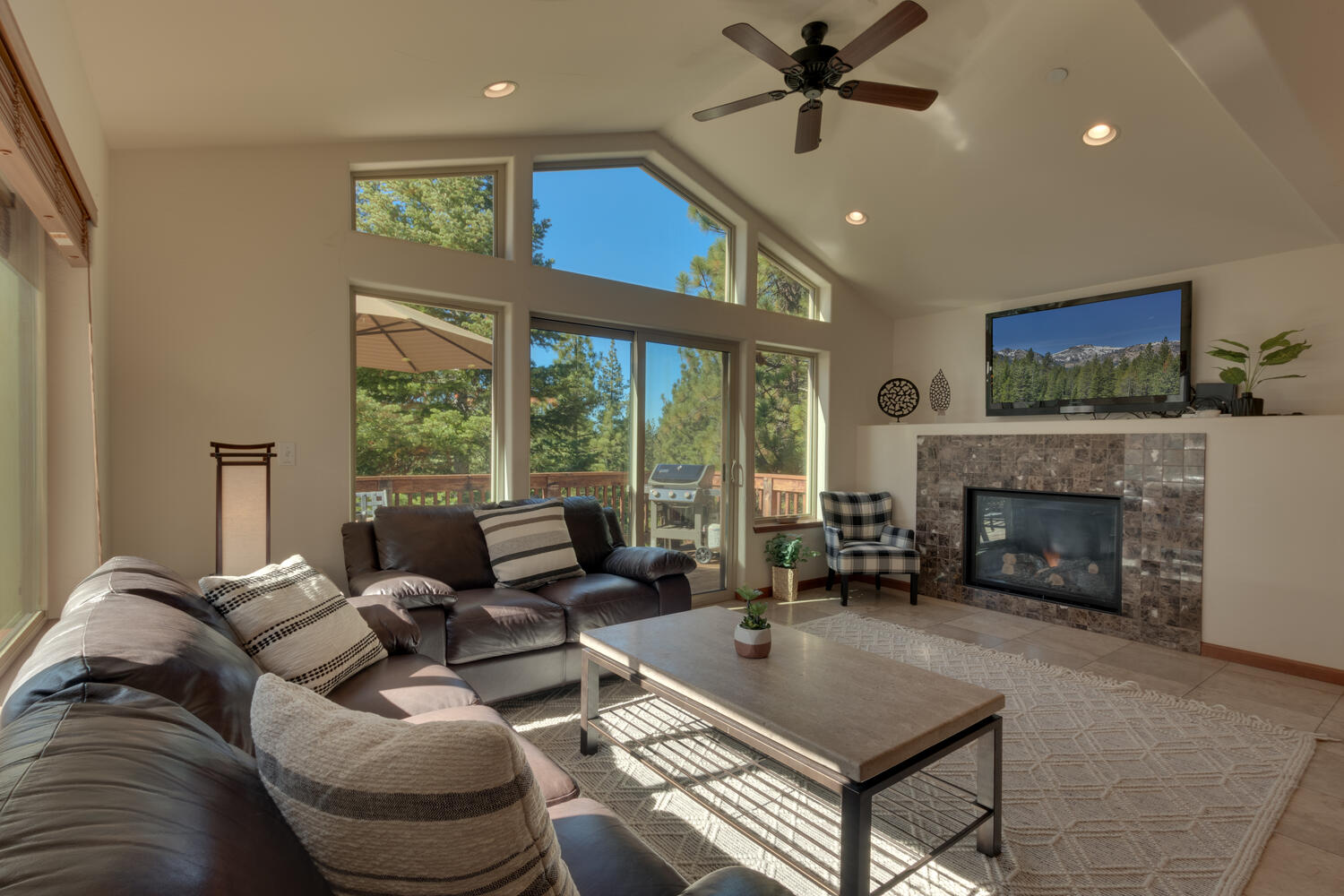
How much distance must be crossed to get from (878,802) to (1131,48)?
3.35m

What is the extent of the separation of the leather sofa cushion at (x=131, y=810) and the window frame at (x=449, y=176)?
10.3 ft

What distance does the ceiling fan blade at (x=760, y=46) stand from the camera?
246 centimetres

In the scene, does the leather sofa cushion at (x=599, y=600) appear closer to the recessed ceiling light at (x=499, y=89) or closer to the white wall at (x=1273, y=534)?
the recessed ceiling light at (x=499, y=89)

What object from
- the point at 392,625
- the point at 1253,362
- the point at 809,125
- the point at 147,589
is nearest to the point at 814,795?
the point at 392,625

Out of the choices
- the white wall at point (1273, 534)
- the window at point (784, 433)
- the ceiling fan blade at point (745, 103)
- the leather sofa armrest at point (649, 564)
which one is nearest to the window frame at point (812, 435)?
the window at point (784, 433)

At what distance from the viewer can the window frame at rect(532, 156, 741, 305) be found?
167 inches

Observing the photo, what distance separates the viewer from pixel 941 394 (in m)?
5.53

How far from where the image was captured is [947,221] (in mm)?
4426

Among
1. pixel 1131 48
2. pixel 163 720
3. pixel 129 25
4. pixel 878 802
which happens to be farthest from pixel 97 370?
pixel 1131 48

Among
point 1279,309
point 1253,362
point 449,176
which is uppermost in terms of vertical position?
point 449,176

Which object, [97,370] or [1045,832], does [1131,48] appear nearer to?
[1045,832]

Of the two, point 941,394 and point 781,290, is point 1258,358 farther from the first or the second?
point 781,290

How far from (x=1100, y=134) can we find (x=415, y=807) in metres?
4.18

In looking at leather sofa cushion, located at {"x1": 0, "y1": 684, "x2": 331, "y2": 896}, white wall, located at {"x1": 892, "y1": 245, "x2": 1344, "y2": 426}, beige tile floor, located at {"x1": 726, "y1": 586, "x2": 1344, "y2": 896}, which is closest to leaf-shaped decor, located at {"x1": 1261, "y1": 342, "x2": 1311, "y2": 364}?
white wall, located at {"x1": 892, "y1": 245, "x2": 1344, "y2": 426}
